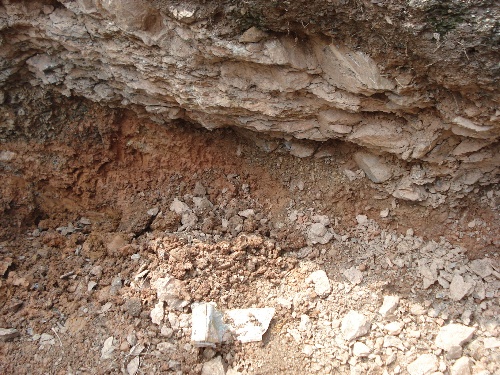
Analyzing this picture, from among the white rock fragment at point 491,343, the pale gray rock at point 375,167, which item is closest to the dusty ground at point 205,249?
the white rock fragment at point 491,343

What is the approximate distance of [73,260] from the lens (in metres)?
3.82

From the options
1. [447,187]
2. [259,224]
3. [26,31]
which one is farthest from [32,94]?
[447,187]

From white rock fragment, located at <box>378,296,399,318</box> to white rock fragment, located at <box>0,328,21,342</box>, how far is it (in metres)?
2.84

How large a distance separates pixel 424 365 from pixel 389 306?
472 millimetres

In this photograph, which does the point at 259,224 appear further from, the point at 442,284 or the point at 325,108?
the point at 442,284

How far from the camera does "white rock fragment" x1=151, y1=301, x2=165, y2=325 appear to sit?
3266mm

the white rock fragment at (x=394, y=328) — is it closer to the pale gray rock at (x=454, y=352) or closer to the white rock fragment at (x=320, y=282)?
the pale gray rock at (x=454, y=352)

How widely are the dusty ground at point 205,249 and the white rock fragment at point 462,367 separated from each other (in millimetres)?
28

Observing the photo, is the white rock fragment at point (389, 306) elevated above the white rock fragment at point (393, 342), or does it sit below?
above

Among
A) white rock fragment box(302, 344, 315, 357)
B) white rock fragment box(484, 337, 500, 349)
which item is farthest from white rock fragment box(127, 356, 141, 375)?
white rock fragment box(484, 337, 500, 349)

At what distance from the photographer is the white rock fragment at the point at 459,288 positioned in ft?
10.9

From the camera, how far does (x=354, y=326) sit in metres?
3.25

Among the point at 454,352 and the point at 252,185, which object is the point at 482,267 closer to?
the point at 454,352

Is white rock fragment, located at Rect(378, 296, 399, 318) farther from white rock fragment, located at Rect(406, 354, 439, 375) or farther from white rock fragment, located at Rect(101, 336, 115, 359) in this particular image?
white rock fragment, located at Rect(101, 336, 115, 359)
